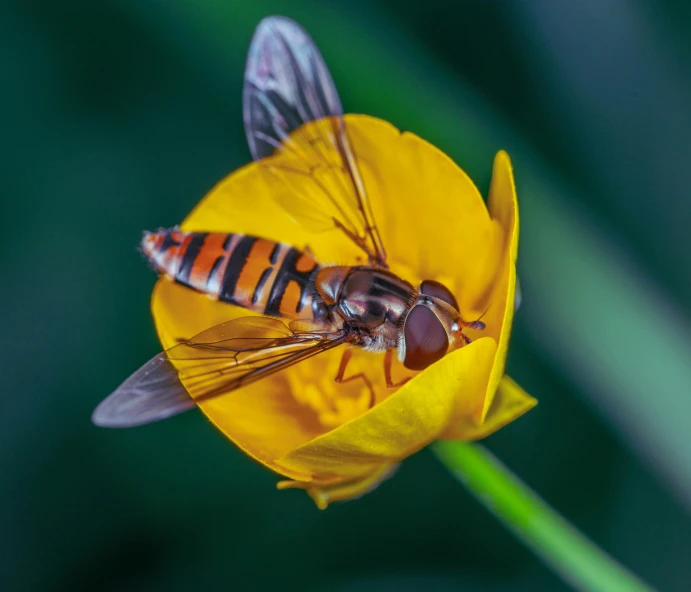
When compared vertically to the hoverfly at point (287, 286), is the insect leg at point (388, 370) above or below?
below

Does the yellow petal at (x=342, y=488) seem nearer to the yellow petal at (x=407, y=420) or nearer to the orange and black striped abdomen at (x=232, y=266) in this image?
the yellow petal at (x=407, y=420)

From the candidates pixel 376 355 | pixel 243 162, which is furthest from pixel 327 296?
pixel 243 162

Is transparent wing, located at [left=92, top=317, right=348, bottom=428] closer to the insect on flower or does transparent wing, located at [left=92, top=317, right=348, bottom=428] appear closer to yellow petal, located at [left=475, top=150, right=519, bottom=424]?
the insect on flower

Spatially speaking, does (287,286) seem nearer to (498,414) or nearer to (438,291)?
(438,291)

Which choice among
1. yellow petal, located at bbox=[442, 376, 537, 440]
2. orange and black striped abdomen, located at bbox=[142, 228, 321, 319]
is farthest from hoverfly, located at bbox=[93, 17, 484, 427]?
yellow petal, located at bbox=[442, 376, 537, 440]

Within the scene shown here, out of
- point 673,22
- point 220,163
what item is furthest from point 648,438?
point 220,163

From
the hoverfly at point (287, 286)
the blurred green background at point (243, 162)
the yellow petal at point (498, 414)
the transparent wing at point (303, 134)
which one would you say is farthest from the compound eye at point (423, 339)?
the blurred green background at point (243, 162)
